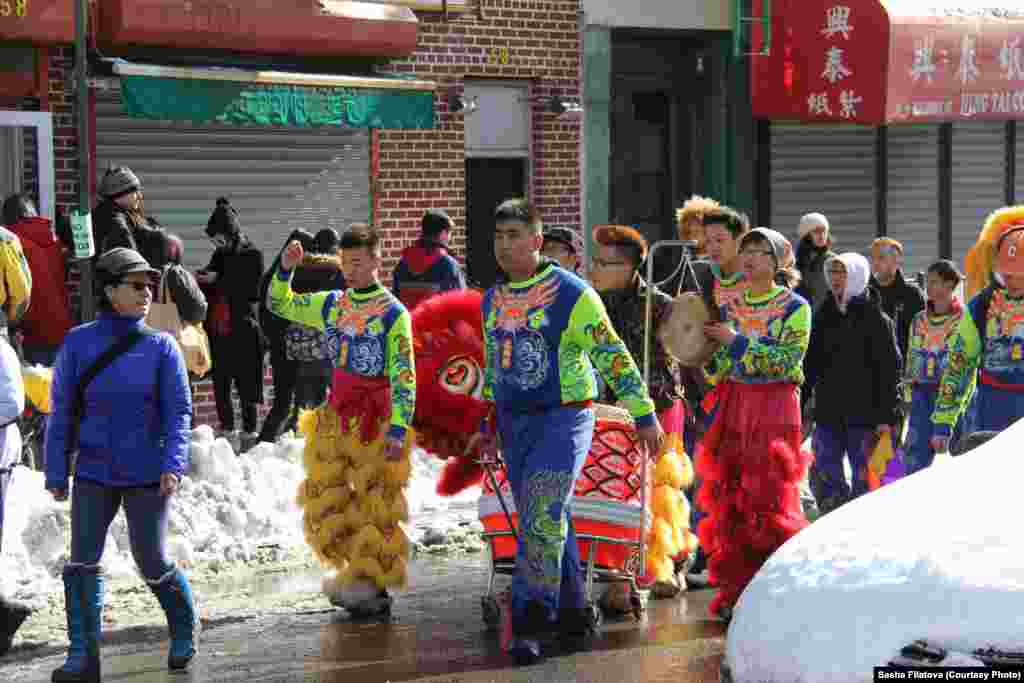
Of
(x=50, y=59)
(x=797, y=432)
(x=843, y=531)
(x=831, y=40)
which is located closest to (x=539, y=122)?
(x=831, y=40)

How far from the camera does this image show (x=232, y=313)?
A: 1623 centimetres

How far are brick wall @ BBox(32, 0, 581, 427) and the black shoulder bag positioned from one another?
9.48 m

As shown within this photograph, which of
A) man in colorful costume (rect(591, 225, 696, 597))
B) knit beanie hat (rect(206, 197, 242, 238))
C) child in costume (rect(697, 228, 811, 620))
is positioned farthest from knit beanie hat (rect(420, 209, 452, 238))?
child in costume (rect(697, 228, 811, 620))

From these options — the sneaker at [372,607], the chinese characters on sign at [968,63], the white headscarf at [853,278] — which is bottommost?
the sneaker at [372,607]

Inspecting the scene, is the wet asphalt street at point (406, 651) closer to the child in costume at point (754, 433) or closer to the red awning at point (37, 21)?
the child in costume at point (754, 433)

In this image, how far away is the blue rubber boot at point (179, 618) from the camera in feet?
30.0

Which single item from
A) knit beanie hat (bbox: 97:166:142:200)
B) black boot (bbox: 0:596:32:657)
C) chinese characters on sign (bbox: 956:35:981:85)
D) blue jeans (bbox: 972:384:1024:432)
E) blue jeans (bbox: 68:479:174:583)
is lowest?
black boot (bbox: 0:596:32:657)

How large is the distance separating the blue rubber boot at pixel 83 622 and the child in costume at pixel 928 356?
5.78 m

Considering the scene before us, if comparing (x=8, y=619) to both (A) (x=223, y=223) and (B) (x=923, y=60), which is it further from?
(B) (x=923, y=60)

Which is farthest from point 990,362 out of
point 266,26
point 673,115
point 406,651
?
point 673,115

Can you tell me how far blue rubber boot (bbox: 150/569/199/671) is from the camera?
914cm

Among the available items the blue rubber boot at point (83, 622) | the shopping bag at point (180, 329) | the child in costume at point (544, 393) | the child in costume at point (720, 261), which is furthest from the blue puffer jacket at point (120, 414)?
the shopping bag at point (180, 329)

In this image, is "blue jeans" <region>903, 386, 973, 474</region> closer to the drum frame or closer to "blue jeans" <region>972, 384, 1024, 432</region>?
"blue jeans" <region>972, 384, 1024, 432</region>

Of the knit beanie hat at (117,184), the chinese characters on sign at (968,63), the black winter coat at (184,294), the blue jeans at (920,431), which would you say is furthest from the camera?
the chinese characters on sign at (968,63)
